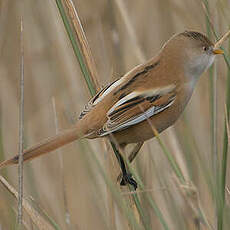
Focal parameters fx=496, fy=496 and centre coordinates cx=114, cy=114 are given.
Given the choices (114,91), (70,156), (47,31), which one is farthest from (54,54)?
(114,91)

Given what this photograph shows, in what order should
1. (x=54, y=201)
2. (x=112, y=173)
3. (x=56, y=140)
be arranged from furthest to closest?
1. (x=54, y=201)
2. (x=112, y=173)
3. (x=56, y=140)

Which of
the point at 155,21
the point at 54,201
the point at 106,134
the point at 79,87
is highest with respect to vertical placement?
the point at 155,21

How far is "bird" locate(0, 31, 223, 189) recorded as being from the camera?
2195 millimetres

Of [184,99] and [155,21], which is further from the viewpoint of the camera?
[155,21]

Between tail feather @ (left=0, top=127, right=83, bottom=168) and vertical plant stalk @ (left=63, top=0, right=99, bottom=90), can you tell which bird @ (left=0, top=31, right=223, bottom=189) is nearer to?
tail feather @ (left=0, top=127, right=83, bottom=168)

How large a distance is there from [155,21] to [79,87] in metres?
0.70

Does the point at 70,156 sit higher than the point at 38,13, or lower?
lower

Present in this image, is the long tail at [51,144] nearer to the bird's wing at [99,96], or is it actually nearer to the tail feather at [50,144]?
the tail feather at [50,144]

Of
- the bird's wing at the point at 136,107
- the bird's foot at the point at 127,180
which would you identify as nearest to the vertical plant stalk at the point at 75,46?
the bird's wing at the point at 136,107

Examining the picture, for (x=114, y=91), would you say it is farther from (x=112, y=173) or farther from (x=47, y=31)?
(x=47, y=31)

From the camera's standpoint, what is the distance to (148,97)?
7.40 ft

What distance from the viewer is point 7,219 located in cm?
234

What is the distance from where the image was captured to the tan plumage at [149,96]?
7.20 ft

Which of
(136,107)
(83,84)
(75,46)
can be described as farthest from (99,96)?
(83,84)
